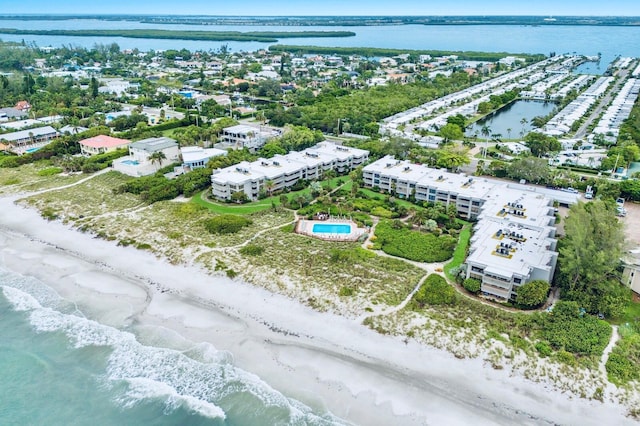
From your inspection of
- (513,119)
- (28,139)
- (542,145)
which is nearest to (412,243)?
(542,145)

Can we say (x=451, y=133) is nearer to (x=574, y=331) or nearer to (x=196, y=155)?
(x=196, y=155)

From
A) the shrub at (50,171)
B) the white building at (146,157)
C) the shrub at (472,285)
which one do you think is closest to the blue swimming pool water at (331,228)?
the shrub at (472,285)

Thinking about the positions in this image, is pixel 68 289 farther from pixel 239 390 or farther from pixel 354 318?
pixel 354 318

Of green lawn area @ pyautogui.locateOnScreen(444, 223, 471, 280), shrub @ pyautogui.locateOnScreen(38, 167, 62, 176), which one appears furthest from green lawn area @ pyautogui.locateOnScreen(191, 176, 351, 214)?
shrub @ pyautogui.locateOnScreen(38, 167, 62, 176)

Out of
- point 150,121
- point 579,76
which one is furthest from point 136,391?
point 579,76

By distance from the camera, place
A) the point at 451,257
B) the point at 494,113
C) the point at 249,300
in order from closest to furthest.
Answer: the point at 249,300
the point at 451,257
the point at 494,113

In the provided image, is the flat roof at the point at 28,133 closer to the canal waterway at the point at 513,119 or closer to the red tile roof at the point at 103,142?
the red tile roof at the point at 103,142

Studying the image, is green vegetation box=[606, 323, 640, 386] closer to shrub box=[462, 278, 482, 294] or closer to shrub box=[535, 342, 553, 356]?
shrub box=[535, 342, 553, 356]
